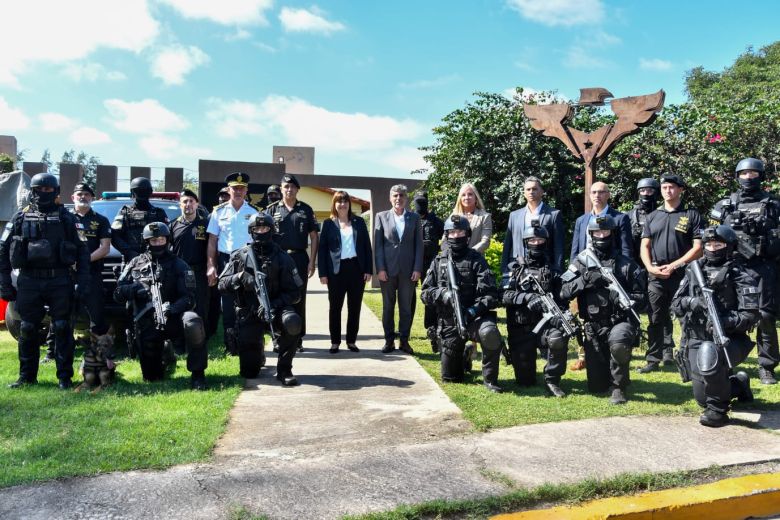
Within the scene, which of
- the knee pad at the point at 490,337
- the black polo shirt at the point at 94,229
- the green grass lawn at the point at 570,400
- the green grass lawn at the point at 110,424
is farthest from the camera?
the black polo shirt at the point at 94,229

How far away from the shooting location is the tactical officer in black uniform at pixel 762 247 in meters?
6.25

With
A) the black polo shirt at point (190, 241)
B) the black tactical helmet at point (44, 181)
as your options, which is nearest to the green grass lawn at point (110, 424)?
the black polo shirt at point (190, 241)

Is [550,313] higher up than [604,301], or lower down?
lower down

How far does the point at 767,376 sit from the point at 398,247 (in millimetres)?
4079

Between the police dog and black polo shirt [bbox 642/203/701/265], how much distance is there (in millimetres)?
5694

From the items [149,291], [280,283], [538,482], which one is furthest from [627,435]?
[149,291]

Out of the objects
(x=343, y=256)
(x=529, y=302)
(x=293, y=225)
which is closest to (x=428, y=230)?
(x=343, y=256)

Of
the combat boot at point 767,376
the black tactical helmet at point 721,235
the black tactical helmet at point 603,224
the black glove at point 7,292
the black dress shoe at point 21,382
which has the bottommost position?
the black dress shoe at point 21,382

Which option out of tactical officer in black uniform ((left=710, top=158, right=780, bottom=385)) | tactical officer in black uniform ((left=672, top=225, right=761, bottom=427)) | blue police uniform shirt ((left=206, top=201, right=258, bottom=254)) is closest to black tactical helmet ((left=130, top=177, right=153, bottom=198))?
blue police uniform shirt ((left=206, top=201, right=258, bottom=254))

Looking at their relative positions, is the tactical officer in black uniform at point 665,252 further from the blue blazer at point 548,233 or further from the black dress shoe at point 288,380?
the black dress shoe at point 288,380

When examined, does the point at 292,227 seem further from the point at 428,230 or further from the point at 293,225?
the point at 428,230

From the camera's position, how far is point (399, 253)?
7383mm

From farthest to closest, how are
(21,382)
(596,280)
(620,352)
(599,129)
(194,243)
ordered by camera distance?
(599,129)
(194,243)
(21,382)
(596,280)
(620,352)

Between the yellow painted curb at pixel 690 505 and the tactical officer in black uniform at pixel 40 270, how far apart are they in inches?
182
